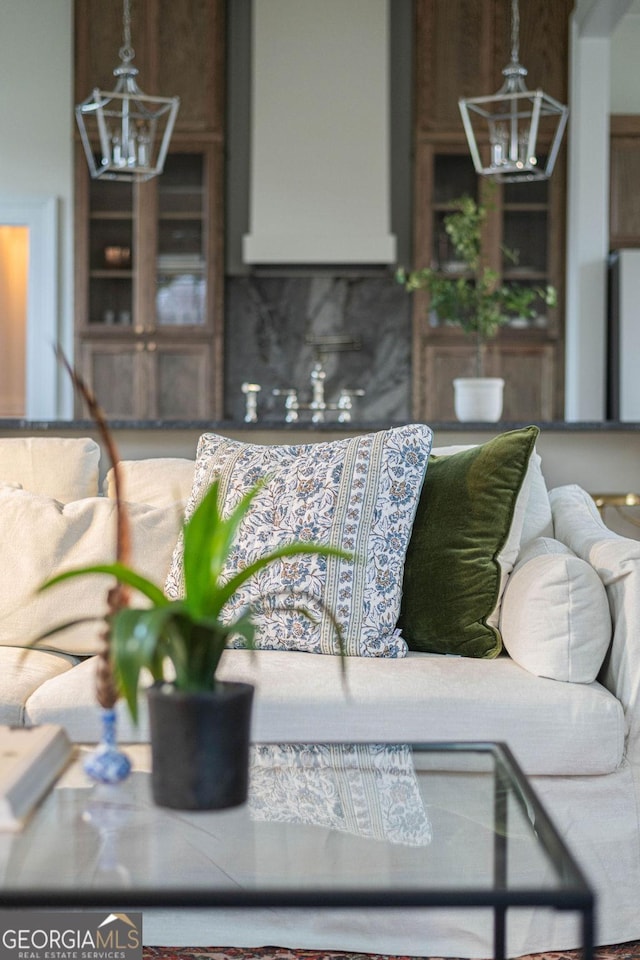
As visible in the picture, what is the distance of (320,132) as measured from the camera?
5508mm

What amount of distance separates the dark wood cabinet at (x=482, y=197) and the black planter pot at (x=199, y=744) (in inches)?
181

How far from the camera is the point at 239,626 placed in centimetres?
111

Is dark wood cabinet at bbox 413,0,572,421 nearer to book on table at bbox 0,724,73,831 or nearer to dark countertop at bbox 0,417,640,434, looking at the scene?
dark countertop at bbox 0,417,640,434

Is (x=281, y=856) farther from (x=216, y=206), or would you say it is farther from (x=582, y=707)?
(x=216, y=206)

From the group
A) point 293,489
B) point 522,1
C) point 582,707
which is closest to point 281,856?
point 582,707

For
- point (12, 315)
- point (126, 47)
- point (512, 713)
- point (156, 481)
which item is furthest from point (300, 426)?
point (12, 315)

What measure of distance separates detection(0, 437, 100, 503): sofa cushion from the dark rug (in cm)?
115

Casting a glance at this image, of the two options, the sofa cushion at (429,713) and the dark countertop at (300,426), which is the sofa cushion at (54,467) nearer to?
the dark countertop at (300,426)

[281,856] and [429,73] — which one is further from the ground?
[429,73]

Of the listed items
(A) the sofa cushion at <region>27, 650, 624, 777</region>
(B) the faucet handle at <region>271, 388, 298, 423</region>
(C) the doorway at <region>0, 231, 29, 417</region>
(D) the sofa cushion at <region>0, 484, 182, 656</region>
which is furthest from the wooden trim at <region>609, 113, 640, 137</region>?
(A) the sofa cushion at <region>27, 650, 624, 777</region>

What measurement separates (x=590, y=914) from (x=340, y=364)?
4.96 m

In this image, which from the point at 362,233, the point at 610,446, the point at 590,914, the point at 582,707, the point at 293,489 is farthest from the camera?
the point at 362,233

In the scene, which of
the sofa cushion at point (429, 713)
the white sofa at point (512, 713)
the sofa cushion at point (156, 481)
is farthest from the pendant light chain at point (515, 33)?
the sofa cushion at point (429, 713)

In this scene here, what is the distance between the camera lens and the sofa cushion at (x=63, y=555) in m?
2.22
